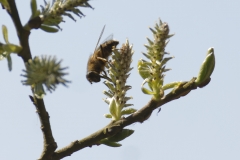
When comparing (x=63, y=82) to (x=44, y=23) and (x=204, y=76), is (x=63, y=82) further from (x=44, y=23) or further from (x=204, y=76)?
(x=204, y=76)

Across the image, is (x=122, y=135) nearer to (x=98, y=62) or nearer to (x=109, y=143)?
(x=109, y=143)

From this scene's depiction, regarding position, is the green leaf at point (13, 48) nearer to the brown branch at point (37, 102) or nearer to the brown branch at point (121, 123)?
the brown branch at point (37, 102)

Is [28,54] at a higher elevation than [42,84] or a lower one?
higher

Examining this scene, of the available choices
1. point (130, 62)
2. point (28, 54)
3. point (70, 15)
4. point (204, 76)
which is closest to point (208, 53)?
point (204, 76)

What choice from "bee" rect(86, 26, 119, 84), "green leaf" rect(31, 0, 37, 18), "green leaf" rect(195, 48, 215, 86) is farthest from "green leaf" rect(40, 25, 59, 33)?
"bee" rect(86, 26, 119, 84)

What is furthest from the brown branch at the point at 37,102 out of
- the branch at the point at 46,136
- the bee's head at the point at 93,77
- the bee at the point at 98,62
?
the bee's head at the point at 93,77
